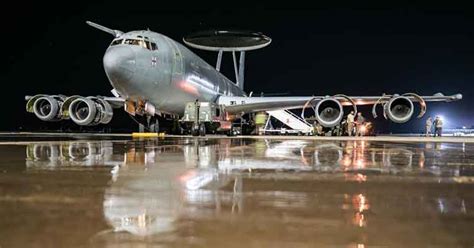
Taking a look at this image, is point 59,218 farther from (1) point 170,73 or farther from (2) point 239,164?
(1) point 170,73

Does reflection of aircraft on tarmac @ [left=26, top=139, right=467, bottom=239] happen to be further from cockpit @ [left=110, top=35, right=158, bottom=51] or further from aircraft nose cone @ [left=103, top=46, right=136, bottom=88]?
cockpit @ [left=110, top=35, right=158, bottom=51]

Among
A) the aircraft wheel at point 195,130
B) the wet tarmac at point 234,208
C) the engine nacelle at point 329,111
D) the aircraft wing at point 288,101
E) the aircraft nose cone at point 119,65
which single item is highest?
the aircraft nose cone at point 119,65

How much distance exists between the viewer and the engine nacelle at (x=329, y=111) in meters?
21.5

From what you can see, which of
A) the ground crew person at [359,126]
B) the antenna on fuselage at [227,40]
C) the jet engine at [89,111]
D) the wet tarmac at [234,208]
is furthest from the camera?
the antenna on fuselage at [227,40]

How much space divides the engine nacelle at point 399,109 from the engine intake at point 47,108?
16114mm

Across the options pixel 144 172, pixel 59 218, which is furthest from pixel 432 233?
pixel 144 172

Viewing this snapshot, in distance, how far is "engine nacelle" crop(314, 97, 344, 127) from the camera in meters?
21.5

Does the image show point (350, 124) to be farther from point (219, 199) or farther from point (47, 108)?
point (219, 199)

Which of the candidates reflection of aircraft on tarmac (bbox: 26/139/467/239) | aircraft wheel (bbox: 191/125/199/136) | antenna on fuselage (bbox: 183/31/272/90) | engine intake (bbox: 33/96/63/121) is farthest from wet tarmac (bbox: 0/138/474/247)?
antenna on fuselage (bbox: 183/31/272/90)

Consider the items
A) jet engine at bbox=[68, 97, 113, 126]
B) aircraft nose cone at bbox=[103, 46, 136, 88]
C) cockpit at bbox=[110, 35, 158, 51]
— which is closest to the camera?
aircraft nose cone at bbox=[103, 46, 136, 88]

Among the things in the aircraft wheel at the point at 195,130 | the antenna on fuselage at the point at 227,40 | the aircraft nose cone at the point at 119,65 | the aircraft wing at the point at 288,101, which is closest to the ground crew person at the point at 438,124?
the aircraft wing at the point at 288,101

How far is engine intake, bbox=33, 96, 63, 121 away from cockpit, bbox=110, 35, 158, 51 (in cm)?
644

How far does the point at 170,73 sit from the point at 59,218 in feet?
52.4

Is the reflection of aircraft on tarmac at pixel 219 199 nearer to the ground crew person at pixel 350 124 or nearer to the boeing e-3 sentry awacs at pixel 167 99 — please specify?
the boeing e-3 sentry awacs at pixel 167 99
